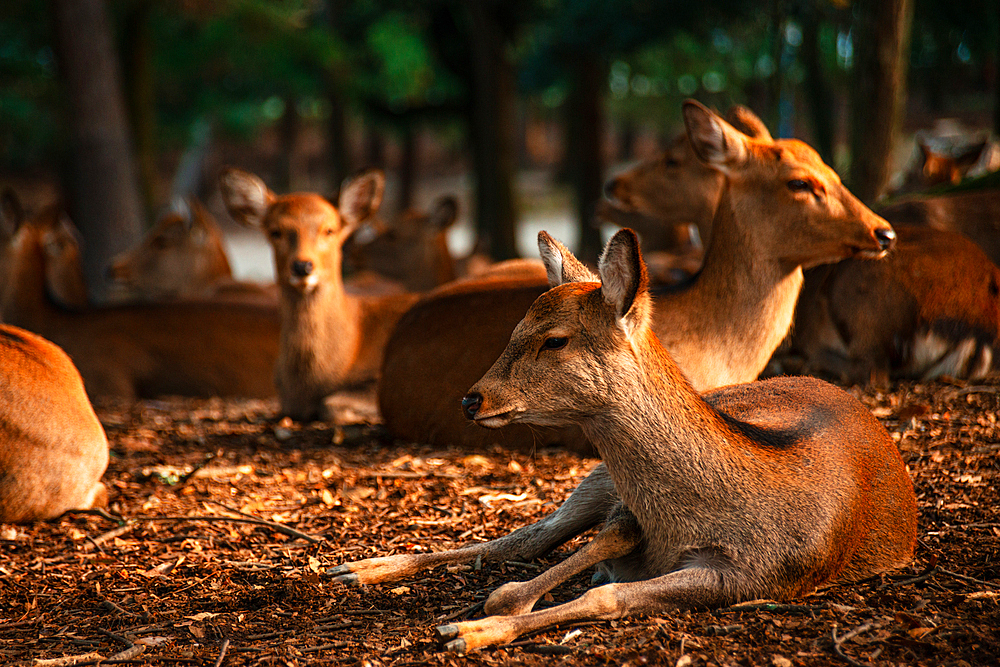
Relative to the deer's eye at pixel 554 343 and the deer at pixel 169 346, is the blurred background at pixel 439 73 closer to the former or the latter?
the deer at pixel 169 346

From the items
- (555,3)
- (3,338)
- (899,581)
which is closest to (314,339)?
(3,338)

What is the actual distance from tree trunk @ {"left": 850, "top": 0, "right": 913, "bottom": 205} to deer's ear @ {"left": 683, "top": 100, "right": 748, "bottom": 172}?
374 cm

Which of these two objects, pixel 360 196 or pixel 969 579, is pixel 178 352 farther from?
pixel 969 579

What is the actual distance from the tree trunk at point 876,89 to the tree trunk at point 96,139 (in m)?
8.76

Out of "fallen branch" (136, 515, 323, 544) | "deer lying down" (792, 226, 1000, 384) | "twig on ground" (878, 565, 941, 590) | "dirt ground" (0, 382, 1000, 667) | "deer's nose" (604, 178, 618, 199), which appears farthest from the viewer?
"deer's nose" (604, 178, 618, 199)

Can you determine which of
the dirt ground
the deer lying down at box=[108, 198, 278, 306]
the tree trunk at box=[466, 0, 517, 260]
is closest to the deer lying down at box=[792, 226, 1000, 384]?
the dirt ground

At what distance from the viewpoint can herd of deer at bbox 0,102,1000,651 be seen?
330 centimetres

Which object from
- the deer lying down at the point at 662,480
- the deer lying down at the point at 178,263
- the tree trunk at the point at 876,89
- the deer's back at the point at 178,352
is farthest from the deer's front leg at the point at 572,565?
the deer lying down at the point at 178,263

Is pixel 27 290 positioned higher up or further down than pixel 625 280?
further down

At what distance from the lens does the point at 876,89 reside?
8562mm

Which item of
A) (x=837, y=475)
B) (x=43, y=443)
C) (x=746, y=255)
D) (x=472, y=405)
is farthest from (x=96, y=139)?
(x=837, y=475)

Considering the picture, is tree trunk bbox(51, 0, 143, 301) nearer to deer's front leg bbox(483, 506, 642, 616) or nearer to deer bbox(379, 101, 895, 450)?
deer bbox(379, 101, 895, 450)

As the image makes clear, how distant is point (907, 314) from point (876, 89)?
3057mm

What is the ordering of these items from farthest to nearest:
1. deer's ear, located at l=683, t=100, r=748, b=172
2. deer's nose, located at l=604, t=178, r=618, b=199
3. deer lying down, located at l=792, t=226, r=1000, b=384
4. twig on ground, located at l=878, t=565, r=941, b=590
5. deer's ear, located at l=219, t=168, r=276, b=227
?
deer's nose, located at l=604, t=178, r=618, b=199 < deer's ear, located at l=219, t=168, r=276, b=227 < deer lying down, located at l=792, t=226, r=1000, b=384 < deer's ear, located at l=683, t=100, r=748, b=172 < twig on ground, located at l=878, t=565, r=941, b=590
